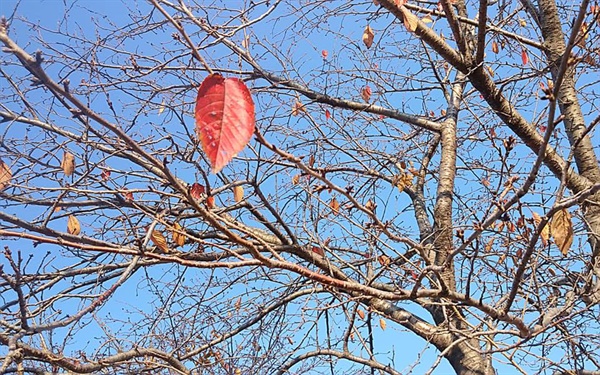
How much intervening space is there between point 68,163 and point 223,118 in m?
2.57

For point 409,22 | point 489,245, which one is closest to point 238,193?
point 409,22

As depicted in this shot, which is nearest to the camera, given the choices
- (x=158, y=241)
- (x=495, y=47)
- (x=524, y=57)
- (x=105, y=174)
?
(x=158, y=241)

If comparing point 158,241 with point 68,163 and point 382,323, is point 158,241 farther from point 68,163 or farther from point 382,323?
point 382,323

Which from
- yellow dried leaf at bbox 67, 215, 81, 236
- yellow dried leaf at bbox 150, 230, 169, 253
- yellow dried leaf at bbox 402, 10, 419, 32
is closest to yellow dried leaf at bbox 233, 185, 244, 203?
yellow dried leaf at bbox 150, 230, 169, 253

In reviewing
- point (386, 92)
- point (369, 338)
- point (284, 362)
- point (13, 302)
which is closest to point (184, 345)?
point (284, 362)

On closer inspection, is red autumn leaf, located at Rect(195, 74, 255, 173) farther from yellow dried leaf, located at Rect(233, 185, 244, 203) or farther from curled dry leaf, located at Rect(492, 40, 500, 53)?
curled dry leaf, located at Rect(492, 40, 500, 53)

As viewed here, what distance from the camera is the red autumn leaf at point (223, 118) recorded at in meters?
1.05

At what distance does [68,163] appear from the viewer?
130 inches

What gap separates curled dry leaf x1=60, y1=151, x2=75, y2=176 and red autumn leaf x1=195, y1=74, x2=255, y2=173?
2.49 m

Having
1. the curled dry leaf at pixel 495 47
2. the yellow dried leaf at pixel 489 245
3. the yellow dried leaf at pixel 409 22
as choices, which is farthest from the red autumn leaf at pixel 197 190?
the curled dry leaf at pixel 495 47

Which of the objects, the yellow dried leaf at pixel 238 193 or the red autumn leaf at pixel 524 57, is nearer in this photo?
the yellow dried leaf at pixel 238 193

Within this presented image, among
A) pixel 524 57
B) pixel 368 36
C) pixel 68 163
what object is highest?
pixel 368 36

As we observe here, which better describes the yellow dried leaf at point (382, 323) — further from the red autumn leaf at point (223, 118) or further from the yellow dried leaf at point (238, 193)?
the red autumn leaf at point (223, 118)

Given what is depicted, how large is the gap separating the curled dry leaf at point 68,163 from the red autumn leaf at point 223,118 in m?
2.49
